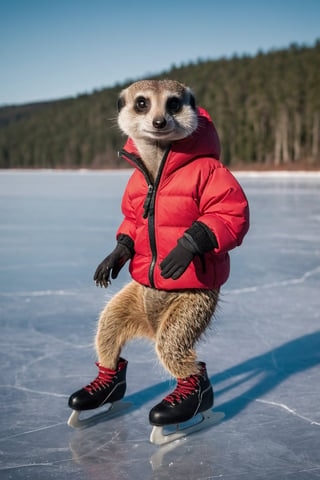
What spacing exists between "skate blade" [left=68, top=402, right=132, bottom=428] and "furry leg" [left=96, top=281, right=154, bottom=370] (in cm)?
27

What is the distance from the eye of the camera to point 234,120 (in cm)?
6456

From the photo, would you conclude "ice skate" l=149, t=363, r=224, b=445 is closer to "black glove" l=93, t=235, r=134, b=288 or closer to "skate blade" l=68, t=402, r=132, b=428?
"skate blade" l=68, t=402, r=132, b=428

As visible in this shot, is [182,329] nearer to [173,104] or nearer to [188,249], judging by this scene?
[188,249]

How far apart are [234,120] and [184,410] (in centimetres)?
6486

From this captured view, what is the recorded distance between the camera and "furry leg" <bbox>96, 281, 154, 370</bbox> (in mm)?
2254

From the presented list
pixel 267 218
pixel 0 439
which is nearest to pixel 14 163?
pixel 267 218

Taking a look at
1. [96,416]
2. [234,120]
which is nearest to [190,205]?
[96,416]

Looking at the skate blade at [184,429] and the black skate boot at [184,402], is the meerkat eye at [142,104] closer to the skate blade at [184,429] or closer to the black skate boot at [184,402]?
the black skate boot at [184,402]

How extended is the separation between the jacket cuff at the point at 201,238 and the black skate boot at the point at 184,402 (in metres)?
0.59

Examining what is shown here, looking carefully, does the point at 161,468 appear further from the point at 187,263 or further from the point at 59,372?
the point at 59,372

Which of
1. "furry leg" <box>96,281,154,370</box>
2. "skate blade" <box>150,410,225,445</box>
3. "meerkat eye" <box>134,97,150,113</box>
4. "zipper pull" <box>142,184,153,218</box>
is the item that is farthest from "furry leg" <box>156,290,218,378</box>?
"meerkat eye" <box>134,97,150,113</box>

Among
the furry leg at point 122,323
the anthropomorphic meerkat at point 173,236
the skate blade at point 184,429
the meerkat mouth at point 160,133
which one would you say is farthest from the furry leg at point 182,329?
the meerkat mouth at point 160,133

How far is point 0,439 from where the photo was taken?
82.4 inches

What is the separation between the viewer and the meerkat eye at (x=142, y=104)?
204cm
